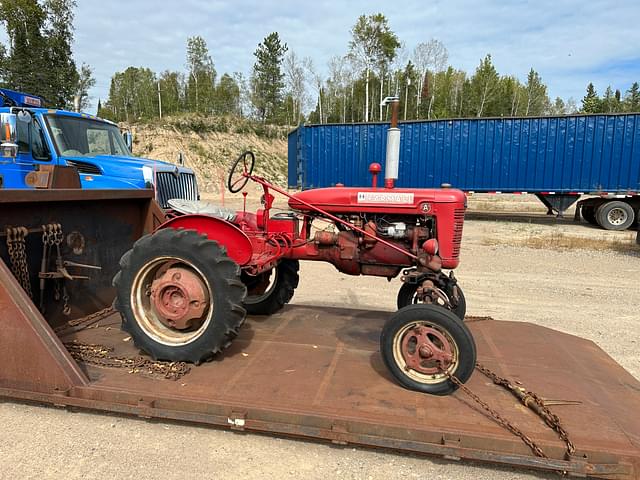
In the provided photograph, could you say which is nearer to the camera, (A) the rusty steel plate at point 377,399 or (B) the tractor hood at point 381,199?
(A) the rusty steel plate at point 377,399

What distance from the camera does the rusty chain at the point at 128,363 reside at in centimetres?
298

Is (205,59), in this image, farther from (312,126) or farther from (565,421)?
(565,421)

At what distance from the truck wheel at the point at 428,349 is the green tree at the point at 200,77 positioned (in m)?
46.1

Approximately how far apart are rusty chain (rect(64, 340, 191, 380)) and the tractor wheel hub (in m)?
0.29

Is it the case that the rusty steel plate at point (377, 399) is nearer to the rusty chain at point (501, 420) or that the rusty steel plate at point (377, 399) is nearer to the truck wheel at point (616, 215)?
the rusty chain at point (501, 420)

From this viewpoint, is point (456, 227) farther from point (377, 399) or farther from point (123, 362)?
point (123, 362)

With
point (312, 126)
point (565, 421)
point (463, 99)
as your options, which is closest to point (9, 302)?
point (565, 421)

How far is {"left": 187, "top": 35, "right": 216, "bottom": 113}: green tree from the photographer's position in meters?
45.9

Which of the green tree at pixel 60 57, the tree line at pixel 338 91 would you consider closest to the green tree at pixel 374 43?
the tree line at pixel 338 91

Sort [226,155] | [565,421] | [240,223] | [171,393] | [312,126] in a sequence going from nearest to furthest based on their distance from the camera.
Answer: [565,421]
[171,393]
[240,223]
[312,126]
[226,155]

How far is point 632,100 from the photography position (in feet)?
217

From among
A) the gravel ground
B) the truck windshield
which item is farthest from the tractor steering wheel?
the truck windshield

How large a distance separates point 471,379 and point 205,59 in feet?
165

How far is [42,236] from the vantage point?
342 cm
